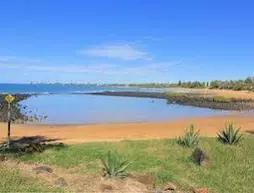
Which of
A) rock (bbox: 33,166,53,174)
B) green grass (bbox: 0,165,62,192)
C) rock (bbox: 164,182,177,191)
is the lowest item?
rock (bbox: 164,182,177,191)

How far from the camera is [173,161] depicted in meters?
16.9

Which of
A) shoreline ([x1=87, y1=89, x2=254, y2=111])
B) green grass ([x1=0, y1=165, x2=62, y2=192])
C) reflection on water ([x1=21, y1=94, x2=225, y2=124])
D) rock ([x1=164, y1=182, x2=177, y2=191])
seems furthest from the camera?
shoreline ([x1=87, y1=89, x2=254, y2=111])

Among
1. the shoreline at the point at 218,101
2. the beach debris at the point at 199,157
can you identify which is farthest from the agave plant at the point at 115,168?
the shoreline at the point at 218,101

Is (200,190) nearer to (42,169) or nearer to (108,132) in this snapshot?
(42,169)

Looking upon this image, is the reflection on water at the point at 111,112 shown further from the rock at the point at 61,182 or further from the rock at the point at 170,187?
the rock at the point at 61,182

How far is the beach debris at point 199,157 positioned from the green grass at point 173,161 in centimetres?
18

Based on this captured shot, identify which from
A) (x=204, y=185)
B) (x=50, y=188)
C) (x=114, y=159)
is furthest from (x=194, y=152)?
(x=50, y=188)

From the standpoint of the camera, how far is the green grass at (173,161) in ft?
50.3

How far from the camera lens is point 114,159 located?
14648mm

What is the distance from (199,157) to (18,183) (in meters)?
6.86

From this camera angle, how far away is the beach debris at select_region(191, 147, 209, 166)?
16.9 m

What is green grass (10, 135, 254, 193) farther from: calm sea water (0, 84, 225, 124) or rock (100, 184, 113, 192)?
calm sea water (0, 84, 225, 124)

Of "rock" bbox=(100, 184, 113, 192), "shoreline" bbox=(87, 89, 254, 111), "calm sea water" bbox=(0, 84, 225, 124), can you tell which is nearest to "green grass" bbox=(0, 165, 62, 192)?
"rock" bbox=(100, 184, 113, 192)

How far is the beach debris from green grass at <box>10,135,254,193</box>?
18 cm
